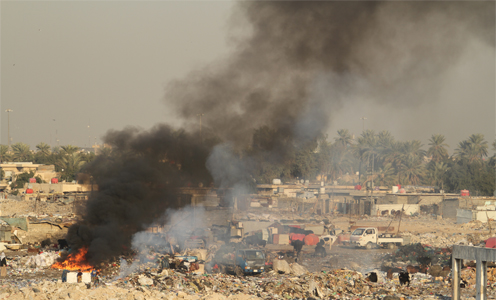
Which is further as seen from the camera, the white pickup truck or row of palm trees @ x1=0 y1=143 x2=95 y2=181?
row of palm trees @ x1=0 y1=143 x2=95 y2=181

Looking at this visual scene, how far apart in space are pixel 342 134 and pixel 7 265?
67.6 metres

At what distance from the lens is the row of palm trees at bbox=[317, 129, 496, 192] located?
7600 centimetres

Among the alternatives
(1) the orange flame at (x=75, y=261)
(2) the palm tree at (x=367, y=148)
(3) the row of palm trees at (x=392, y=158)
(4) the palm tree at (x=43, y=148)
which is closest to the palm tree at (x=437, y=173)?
(3) the row of palm trees at (x=392, y=158)

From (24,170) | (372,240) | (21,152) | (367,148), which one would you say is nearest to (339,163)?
(367,148)

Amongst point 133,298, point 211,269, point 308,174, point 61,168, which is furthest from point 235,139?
point 61,168

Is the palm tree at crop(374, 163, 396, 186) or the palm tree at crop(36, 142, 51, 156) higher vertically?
the palm tree at crop(36, 142, 51, 156)

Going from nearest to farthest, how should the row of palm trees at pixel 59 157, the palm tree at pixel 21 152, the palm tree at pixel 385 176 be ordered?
1. the row of palm trees at pixel 59 157
2. the palm tree at pixel 385 176
3. the palm tree at pixel 21 152

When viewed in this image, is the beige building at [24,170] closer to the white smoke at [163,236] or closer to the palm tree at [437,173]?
the white smoke at [163,236]

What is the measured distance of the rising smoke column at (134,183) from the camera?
76.6 feet

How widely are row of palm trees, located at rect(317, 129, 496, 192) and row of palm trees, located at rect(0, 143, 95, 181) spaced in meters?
35.4

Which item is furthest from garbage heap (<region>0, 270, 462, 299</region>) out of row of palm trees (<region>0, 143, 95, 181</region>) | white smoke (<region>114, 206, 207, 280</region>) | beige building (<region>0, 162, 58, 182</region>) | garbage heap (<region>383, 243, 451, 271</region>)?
beige building (<region>0, 162, 58, 182</region>)

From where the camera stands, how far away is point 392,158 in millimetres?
77062

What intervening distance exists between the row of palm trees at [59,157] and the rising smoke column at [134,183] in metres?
33.3

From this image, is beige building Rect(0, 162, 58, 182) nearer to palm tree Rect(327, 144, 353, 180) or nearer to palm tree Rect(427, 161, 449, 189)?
palm tree Rect(327, 144, 353, 180)
